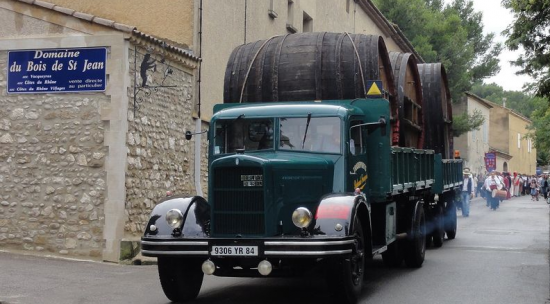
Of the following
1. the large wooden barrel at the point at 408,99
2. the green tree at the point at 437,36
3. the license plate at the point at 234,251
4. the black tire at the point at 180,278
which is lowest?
the black tire at the point at 180,278

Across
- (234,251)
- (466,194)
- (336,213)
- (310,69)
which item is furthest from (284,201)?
(466,194)

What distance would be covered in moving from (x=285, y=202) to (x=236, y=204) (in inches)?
21.7

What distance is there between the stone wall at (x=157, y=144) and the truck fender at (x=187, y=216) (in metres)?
3.83

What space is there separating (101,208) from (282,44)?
3.95 meters

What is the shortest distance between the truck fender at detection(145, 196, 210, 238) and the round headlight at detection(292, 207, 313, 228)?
106cm

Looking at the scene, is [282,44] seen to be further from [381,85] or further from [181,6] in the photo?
[181,6]

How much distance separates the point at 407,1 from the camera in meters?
44.1

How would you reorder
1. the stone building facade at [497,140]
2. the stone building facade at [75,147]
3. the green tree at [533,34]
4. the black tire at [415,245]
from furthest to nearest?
1. the stone building facade at [497,140]
2. the green tree at [533,34]
3. the stone building facade at [75,147]
4. the black tire at [415,245]

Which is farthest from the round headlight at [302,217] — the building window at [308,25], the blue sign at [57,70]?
the building window at [308,25]

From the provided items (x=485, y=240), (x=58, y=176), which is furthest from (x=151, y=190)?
(x=485, y=240)

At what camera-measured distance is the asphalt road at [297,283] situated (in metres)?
8.87

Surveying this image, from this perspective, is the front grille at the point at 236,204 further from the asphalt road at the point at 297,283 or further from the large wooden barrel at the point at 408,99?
the large wooden barrel at the point at 408,99

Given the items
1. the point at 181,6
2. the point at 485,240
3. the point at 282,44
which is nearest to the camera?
the point at 282,44

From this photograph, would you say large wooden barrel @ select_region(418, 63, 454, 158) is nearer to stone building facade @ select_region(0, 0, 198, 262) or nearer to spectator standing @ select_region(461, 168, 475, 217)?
Answer: stone building facade @ select_region(0, 0, 198, 262)
